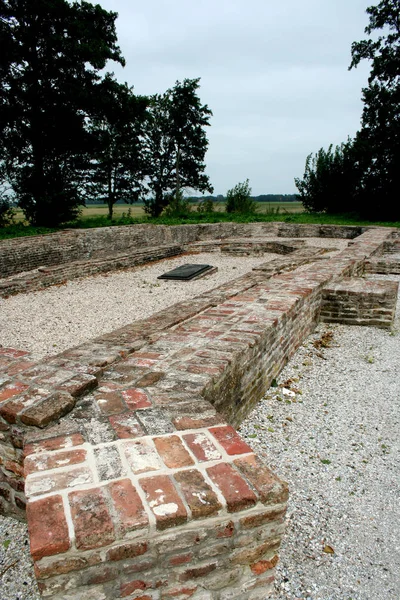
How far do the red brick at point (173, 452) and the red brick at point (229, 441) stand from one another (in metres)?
0.18

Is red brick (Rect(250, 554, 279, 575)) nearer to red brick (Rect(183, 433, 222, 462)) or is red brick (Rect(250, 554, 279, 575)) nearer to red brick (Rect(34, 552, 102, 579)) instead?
red brick (Rect(183, 433, 222, 462))

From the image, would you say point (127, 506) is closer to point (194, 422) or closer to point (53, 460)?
point (53, 460)

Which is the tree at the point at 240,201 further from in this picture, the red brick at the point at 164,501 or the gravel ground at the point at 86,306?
the red brick at the point at 164,501

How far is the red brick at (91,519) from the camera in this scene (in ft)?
4.27

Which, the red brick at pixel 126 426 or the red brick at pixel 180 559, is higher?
the red brick at pixel 126 426

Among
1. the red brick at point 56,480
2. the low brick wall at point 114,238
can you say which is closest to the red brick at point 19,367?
the red brick at point 56,480

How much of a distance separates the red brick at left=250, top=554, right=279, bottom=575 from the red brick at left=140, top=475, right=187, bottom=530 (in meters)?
0.50

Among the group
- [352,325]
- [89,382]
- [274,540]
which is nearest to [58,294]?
[352,325]

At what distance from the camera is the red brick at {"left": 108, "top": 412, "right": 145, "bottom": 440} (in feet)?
6.14

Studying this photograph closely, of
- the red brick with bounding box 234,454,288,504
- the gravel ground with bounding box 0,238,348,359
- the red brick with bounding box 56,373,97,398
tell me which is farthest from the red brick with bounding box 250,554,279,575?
the gravel ground with bounding box 0,238,348,359

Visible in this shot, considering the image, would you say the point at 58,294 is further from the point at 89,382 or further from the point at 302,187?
the point at 302,187

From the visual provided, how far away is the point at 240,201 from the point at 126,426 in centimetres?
2180

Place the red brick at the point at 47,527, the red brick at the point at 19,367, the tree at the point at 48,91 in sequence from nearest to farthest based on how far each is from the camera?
the red brick at the point at 47,527
the red brick at the point at 19,367
the tree at the point at 48,91

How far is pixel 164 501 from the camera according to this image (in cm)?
145
